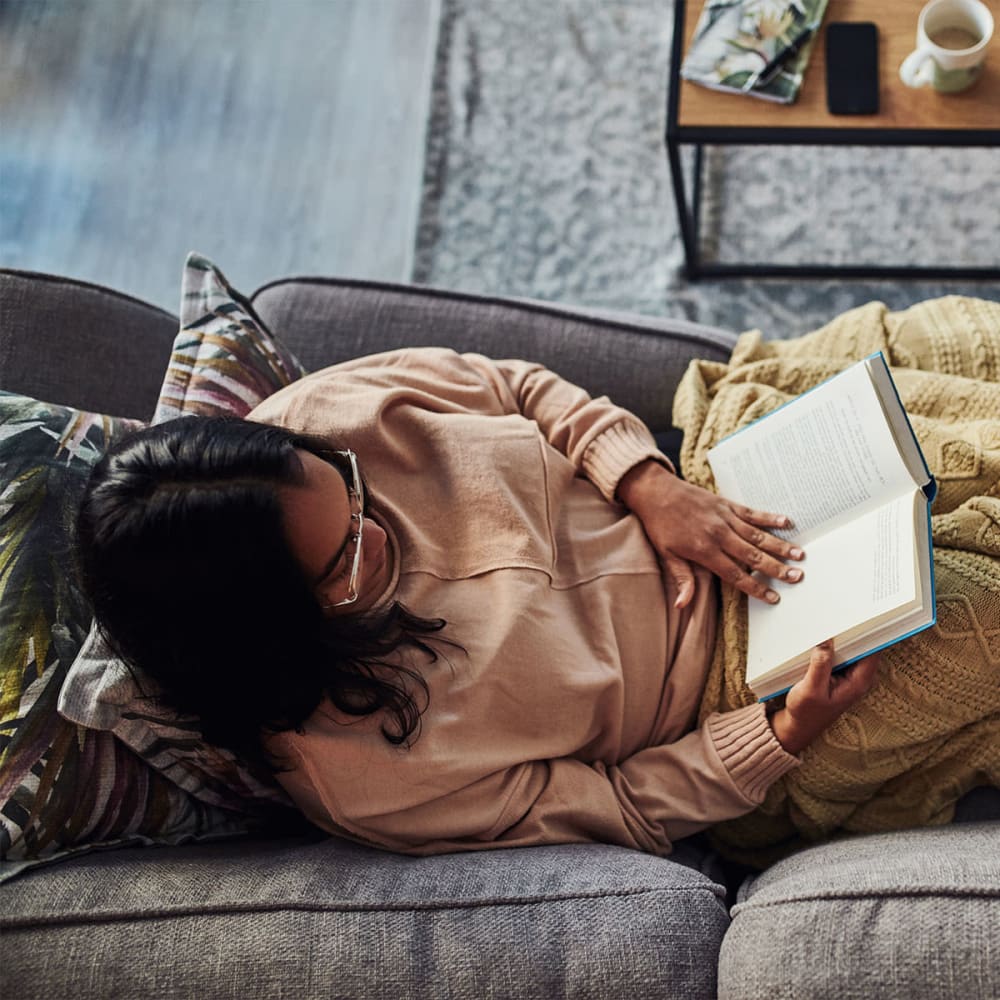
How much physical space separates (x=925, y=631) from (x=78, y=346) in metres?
1.03

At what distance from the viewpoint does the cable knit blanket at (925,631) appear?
1101 millimetres

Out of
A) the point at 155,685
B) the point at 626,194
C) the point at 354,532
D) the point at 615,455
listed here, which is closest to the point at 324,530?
the point at 354,532

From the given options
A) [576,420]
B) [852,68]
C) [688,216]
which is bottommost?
[576,420]

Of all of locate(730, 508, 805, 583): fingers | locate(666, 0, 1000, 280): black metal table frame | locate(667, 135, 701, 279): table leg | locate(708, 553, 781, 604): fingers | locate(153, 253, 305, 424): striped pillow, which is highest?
locate(666, 0, 1000, 280): black metal table frame

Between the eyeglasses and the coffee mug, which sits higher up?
the coffee mug

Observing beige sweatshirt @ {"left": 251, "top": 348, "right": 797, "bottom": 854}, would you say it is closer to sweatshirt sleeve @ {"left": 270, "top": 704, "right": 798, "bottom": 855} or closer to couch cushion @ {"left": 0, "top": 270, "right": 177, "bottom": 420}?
sweatshirt sleeve @ {"left": 270, "top": 704, "right": 798, "bottom": 855}

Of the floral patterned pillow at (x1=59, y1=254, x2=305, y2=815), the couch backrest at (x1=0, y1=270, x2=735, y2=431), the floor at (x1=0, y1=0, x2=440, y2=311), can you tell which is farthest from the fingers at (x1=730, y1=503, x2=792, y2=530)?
the floor at (x1=0, y1=0, x2=440, y2=311)

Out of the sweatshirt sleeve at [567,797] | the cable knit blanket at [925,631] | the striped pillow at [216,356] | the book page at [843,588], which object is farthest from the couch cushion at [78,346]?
the book page at [843,588]

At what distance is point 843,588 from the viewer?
1.08 metres

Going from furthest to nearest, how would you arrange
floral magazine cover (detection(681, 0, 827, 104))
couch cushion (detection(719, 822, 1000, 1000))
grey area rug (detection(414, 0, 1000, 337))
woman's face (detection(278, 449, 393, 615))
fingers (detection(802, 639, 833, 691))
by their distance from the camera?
grey area rug (detection(414, 0, 1000, 337)) < floral magazine cover (detection(681, 0, 827, 104)) < fingers (detection(802, 639, 833, 691)) < woman's face (detection(278, 449, 393, 615)) < couch cushion (detection(719, 822, 1000, 1000))

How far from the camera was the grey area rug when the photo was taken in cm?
202

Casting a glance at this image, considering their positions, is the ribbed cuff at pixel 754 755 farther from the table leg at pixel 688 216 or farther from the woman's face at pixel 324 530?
the table leg at pixel 688 216

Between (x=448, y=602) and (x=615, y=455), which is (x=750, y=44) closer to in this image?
(x=615, y=455)

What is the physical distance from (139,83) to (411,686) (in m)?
1.94
